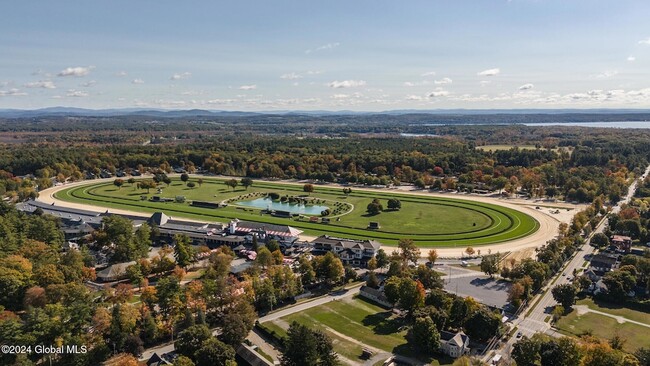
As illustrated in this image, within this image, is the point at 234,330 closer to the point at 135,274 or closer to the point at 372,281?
the point at 372,281

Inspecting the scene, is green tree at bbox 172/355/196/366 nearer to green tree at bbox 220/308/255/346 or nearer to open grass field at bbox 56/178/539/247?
green tree at bbox 220/308/255/346

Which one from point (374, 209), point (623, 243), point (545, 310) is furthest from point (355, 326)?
point (374, 209)

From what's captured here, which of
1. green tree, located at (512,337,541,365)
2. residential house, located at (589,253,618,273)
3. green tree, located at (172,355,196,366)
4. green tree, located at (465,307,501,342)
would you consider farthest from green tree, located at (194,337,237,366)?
residential house, located at (589,253,618,273)

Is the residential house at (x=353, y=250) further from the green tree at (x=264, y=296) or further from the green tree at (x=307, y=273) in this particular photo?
the green tree at (x=264, y=296)

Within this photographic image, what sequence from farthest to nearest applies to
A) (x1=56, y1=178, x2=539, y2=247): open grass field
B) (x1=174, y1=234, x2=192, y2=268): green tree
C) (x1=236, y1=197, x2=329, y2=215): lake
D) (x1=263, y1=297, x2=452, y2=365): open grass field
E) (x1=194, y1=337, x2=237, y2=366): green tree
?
(x1=236, y1=197, x2=329, y2=215): lake, (x1=56, y1=178, x2=539, y2=247): open grass field, (x1=174, y1=234, x2=192, y2=268): green tree, (x1=263, y1=297, x2=452, y2=365): open grass field, (x1=194, y1=337, x2=237, y2=366): green tree

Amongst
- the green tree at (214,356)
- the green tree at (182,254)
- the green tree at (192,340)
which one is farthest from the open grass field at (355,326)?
the green tree at (182,254)
